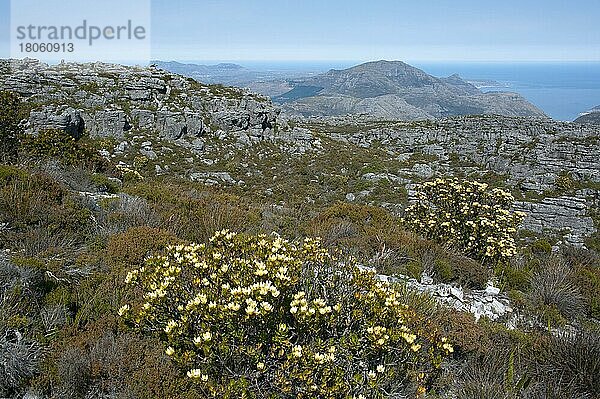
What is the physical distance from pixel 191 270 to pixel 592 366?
393 centimetres

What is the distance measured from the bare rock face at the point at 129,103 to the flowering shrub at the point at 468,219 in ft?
71.5

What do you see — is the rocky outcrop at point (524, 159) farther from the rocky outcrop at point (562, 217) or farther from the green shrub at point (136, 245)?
the green shrub at point (136, 245)

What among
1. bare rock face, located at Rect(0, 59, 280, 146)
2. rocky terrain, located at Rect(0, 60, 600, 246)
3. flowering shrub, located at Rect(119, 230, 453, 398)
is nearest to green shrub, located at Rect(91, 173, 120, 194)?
flowering shrub, located at Rect(119, 230, 453, 398)

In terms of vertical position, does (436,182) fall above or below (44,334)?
above

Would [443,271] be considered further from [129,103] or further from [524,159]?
[524,159]

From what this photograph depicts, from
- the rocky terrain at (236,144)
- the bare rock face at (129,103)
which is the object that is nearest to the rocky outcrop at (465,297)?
the rocky terrain at (236,144)

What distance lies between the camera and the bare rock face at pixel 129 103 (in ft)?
82.6

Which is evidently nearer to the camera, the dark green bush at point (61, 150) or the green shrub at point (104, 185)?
the green shrub at point (104, 185)

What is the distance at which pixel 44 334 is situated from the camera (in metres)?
3.60

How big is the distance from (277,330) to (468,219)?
5892 millimetres

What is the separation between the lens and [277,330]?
3117 mm

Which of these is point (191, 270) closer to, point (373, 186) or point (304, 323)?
point (304, 323)

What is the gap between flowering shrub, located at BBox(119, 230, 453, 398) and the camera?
288cm

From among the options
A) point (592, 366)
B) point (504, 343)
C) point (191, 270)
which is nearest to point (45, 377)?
point (191, 270)
